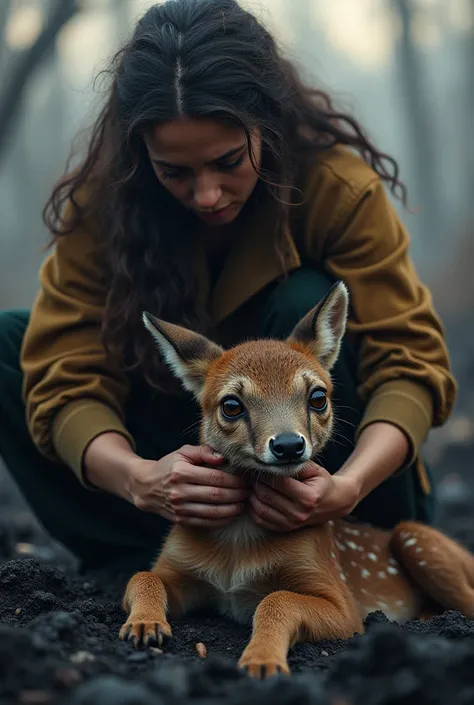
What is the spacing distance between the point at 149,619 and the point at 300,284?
188 centimetres

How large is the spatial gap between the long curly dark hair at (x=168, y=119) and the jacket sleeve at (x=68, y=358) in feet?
0.36

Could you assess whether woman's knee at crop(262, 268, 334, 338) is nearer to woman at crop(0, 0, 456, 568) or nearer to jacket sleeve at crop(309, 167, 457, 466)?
woman at crop(0, 0, 456, 568)

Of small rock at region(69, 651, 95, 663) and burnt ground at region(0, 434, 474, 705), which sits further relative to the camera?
small rock at region(69, 651, 95, 663)

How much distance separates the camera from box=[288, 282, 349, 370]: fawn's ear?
4.44m

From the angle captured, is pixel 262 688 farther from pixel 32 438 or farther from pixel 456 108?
pixel 456 108

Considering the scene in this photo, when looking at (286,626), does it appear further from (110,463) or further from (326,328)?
(326,328)

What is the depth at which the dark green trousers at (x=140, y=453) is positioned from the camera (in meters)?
5.04

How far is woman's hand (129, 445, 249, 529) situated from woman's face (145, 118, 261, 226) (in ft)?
3.71

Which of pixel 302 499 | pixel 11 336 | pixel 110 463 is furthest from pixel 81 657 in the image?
pixel 11 336

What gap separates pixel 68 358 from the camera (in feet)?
→ 16.2

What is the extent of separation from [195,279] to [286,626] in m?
1.96

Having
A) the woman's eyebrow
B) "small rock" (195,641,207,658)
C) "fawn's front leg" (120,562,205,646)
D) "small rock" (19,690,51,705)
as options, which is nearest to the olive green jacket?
the woman's eyebrow

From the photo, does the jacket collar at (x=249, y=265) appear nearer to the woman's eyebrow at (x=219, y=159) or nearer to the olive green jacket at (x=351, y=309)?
the olive green jacket at (x=351, y=309)

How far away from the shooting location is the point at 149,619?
3729 mm
